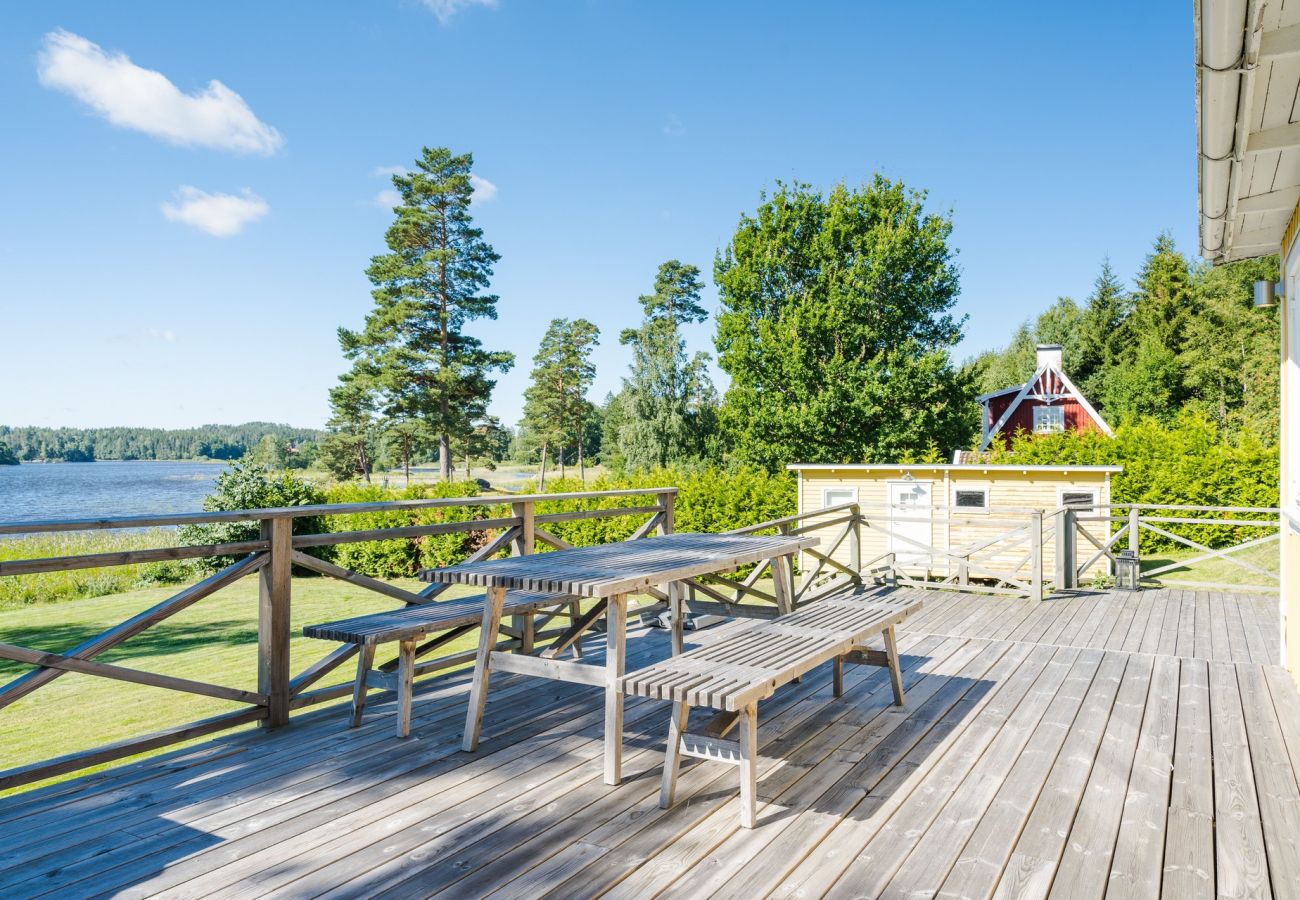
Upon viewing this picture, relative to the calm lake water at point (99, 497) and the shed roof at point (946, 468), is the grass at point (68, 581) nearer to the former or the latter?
the calm lake water at point (99, 497)

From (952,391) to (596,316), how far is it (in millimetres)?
21628

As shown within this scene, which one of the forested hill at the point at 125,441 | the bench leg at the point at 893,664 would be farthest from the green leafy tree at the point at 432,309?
the forested hill at the point at 125,441

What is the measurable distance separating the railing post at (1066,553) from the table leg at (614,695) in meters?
6.38

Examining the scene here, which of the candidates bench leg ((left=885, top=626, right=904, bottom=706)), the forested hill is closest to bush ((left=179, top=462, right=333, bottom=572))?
bench leg ((left=885, top=626, right=904, bottom=706))

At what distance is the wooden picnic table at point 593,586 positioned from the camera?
3.02m

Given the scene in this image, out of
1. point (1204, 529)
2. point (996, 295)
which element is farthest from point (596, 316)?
point (1204, 529)

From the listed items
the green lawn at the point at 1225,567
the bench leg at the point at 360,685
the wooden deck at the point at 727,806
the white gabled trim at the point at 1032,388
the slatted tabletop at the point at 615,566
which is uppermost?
the white gabled trim at the point at 1032,388

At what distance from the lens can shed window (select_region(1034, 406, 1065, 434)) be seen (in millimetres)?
23328

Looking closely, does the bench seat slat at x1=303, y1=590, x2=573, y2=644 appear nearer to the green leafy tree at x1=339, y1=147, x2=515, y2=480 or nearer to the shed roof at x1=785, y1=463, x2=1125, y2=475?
the shed roof at x1=785, y1=463, x2=1125, y2=475

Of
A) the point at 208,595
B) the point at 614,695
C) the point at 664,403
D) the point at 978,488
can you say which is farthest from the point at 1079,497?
the point at 664,403

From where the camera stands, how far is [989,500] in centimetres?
1409

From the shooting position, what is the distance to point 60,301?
3588cm

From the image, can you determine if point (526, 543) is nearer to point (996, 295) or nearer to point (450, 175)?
point (450, 175)

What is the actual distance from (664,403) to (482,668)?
27.4 metres
